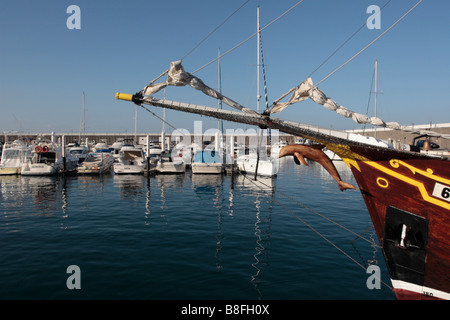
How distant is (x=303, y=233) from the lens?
13.0m

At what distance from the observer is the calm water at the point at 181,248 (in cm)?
803

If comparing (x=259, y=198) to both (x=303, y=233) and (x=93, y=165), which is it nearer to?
(x=303, y=233)

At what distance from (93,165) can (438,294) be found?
115ft

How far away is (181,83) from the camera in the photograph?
7453 mm

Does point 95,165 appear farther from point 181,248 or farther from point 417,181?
point 417,181

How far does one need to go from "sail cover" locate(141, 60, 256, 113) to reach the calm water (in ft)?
16.7

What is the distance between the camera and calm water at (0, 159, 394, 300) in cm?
803

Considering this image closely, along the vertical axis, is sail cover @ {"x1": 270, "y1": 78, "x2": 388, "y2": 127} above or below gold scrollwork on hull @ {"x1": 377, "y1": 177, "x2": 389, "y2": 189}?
above

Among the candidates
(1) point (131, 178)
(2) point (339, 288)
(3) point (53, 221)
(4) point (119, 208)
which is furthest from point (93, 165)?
(2) point (339, 288)

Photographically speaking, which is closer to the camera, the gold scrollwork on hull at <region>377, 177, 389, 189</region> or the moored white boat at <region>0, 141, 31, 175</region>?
the gold scrollwork on hull at <region>377, 177, 389, 189</region>

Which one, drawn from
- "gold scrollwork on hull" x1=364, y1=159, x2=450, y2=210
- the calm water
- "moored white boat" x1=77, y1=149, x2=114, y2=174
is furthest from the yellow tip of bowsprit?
"moored white boat" x1=77, y1=149, x2=114, y2=174

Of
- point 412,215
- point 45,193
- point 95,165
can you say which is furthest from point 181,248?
point 95,165

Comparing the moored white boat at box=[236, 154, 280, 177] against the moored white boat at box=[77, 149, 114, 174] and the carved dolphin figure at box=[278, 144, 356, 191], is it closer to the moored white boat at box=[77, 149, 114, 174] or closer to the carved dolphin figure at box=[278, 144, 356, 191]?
the moored white boat at box=[77, 149, 114, 174]

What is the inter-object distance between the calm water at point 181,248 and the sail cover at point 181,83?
5093mm
